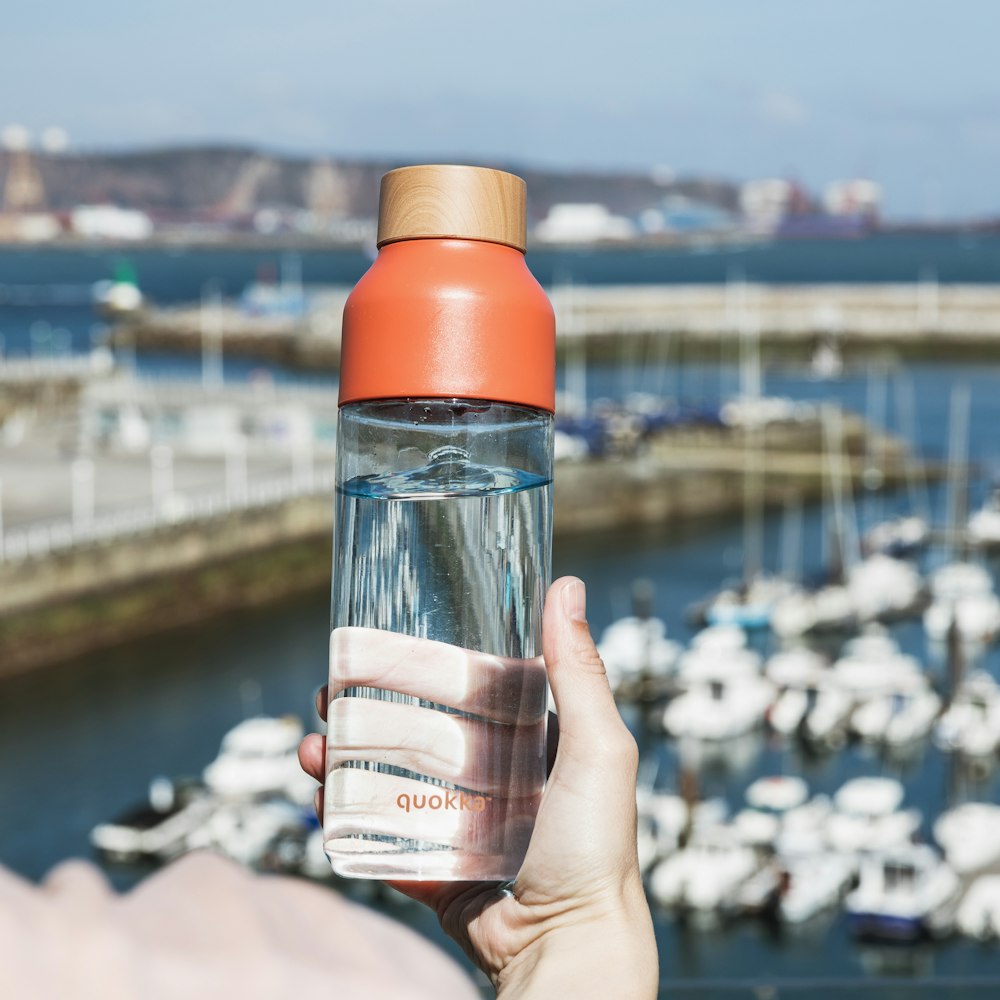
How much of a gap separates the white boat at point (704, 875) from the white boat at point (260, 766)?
3489mm

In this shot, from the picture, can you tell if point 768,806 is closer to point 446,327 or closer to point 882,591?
point 882,591

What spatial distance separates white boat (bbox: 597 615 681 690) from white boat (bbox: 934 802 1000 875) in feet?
17.0

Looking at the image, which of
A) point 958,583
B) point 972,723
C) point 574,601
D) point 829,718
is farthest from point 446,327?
point 958,583

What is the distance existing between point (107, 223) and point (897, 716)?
539 feet

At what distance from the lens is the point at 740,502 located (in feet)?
104

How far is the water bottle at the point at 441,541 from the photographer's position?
1376mm

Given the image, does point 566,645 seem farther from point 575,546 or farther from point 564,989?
point 575,546

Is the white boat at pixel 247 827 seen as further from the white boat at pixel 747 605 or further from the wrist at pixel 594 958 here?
the wrist at pixel 594 958

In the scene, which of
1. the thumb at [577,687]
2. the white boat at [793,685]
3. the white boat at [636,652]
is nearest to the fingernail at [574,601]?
the thumb at [577,687]

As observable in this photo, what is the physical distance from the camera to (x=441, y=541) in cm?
147

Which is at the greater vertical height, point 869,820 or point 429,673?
point 429,673

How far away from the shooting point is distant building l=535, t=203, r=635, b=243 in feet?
545

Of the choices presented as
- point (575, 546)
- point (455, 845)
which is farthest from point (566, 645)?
point (575, 546)

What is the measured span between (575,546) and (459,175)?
27.0 metres
